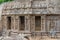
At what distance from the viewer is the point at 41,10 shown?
24.7m

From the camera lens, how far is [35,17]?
25.3 metres

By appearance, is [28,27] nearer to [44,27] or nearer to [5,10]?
[44,27]

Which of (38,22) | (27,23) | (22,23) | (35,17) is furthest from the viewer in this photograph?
(22,23)

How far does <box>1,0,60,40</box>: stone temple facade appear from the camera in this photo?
24.4 meters

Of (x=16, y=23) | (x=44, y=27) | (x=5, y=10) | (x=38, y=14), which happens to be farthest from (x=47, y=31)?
(x=5, y=10)

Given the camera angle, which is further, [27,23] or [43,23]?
[27,23]

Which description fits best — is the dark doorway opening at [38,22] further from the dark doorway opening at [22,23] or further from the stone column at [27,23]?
the dark doorway opening at [22,23]

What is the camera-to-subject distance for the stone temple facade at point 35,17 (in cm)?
2438

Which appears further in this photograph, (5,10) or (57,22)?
(5,10)

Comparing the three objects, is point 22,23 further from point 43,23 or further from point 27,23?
point 43,23

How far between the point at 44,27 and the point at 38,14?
1.65 metres

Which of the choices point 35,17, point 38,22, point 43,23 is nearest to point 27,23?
point 35,17

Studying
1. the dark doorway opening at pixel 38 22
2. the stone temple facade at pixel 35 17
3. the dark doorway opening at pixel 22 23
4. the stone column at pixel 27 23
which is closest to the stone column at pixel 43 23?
the stone temple facade at pixel 35 17

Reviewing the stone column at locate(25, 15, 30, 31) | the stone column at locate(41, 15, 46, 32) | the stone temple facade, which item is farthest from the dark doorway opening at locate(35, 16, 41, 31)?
the stone column at locate(25, 15, 30, 31)
